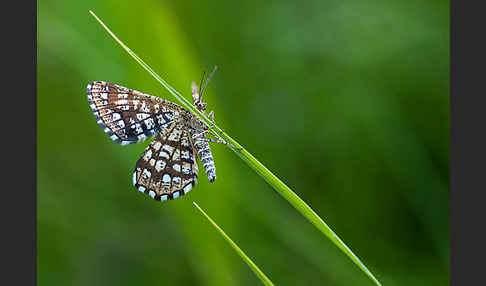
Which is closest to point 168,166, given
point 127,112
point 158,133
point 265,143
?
point 158,133

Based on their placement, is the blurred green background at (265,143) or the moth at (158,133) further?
the blurred green background at (265,143)

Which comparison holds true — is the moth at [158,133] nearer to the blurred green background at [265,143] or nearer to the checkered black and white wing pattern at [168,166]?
the checkered black and white wing pattern at [168,166]

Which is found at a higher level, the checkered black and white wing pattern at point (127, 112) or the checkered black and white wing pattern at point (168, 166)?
the checkered black and white wing pattern at point (127, 112)

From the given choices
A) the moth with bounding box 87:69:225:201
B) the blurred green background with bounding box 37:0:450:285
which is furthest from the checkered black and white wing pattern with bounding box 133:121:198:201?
the blurred green background with bounding box 37:0:450:285

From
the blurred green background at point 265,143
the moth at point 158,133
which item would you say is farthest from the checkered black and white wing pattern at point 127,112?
the blurred green background at point 265,143

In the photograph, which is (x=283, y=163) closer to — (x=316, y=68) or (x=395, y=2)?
(x=316, y=68)

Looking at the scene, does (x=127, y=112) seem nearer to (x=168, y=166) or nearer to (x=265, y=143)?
(x=168, y=166)
